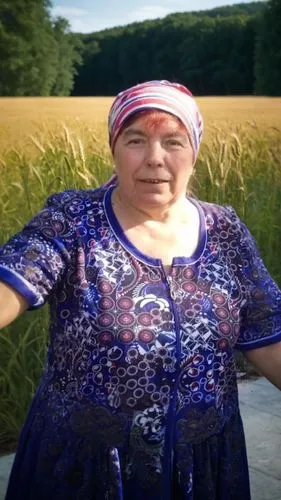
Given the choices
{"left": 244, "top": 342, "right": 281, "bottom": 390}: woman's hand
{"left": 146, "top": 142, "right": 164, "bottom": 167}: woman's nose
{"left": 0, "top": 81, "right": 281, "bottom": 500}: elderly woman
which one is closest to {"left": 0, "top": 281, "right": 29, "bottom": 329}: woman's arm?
{"left": 0, "top": 81, "right": 281, "bottom": 500}: elderly woman

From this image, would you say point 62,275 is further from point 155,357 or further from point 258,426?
point 258,426

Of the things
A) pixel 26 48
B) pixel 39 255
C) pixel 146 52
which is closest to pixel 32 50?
pixel 26 48

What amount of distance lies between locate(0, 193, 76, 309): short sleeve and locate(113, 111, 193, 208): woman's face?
0.40 feet

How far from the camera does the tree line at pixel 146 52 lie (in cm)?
240

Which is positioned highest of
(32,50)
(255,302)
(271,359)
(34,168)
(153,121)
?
(32,50)

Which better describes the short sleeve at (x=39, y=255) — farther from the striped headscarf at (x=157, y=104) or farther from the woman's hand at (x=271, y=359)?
the woman's hand at (x=271, y=359)

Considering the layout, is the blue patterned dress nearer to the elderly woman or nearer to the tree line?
the elderly woman

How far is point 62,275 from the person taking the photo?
123cm

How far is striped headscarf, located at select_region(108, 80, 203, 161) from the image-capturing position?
1219 millimetres

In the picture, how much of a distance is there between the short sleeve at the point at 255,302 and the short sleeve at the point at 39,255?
1.05 ft

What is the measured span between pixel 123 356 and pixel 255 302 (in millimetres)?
281

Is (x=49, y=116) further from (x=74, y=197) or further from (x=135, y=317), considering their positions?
(x=135, y=317)

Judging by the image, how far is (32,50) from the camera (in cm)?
234

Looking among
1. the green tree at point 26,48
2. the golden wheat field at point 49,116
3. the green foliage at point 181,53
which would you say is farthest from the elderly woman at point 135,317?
the green foliage at point 181,53
